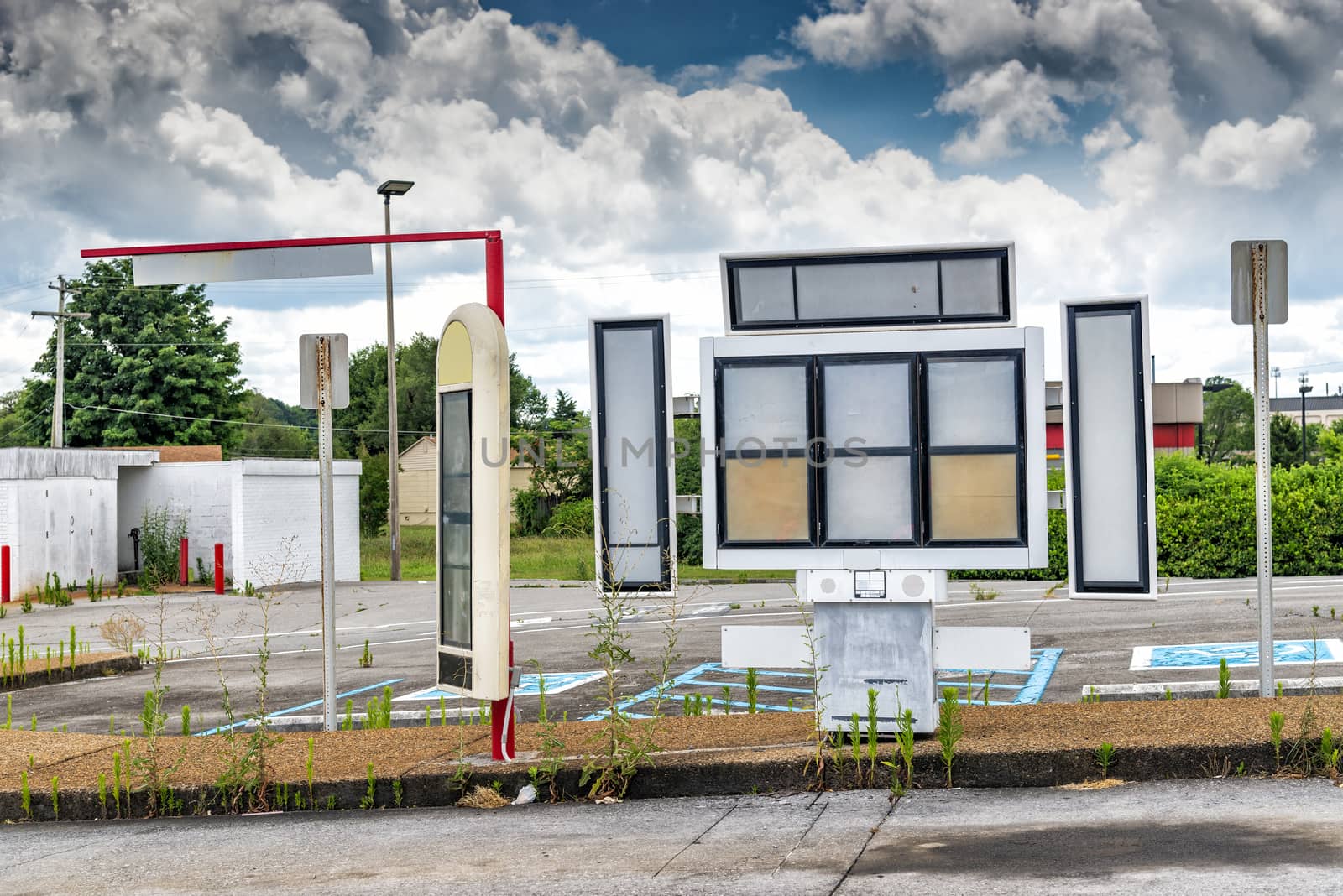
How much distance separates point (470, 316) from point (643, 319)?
3.95 ft

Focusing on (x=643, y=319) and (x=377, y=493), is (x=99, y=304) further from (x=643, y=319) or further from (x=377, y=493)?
(x=643, y=319)

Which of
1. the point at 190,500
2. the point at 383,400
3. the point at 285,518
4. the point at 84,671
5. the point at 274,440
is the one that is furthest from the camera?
the point at 383,400

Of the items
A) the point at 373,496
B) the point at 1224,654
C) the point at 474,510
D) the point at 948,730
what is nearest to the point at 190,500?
the point at 1224,654

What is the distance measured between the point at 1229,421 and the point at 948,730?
4046 inches

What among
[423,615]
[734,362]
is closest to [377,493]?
[423,615]

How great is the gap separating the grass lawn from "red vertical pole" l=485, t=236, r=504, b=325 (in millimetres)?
16885

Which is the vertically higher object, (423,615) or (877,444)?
(877,444)

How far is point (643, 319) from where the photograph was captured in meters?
7.85

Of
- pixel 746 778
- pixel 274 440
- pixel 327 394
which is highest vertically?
pixel 274 440

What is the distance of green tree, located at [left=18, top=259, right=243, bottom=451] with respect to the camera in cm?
5694

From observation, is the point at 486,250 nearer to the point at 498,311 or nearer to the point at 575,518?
the point at 498,311

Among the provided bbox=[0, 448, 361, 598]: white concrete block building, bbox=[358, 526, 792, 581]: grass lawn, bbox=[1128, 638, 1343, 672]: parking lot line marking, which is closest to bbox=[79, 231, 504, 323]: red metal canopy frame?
bbox=[1128, 638, 1343, 672]: parking lot line marking

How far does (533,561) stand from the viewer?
36812 mm

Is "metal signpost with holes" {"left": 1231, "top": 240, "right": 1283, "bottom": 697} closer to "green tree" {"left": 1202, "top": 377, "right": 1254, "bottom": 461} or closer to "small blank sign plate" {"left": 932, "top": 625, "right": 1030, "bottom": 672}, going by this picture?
"small blank sign plate" {"left": 932, "top": 625, "right": 1030, "bottom": 672}
